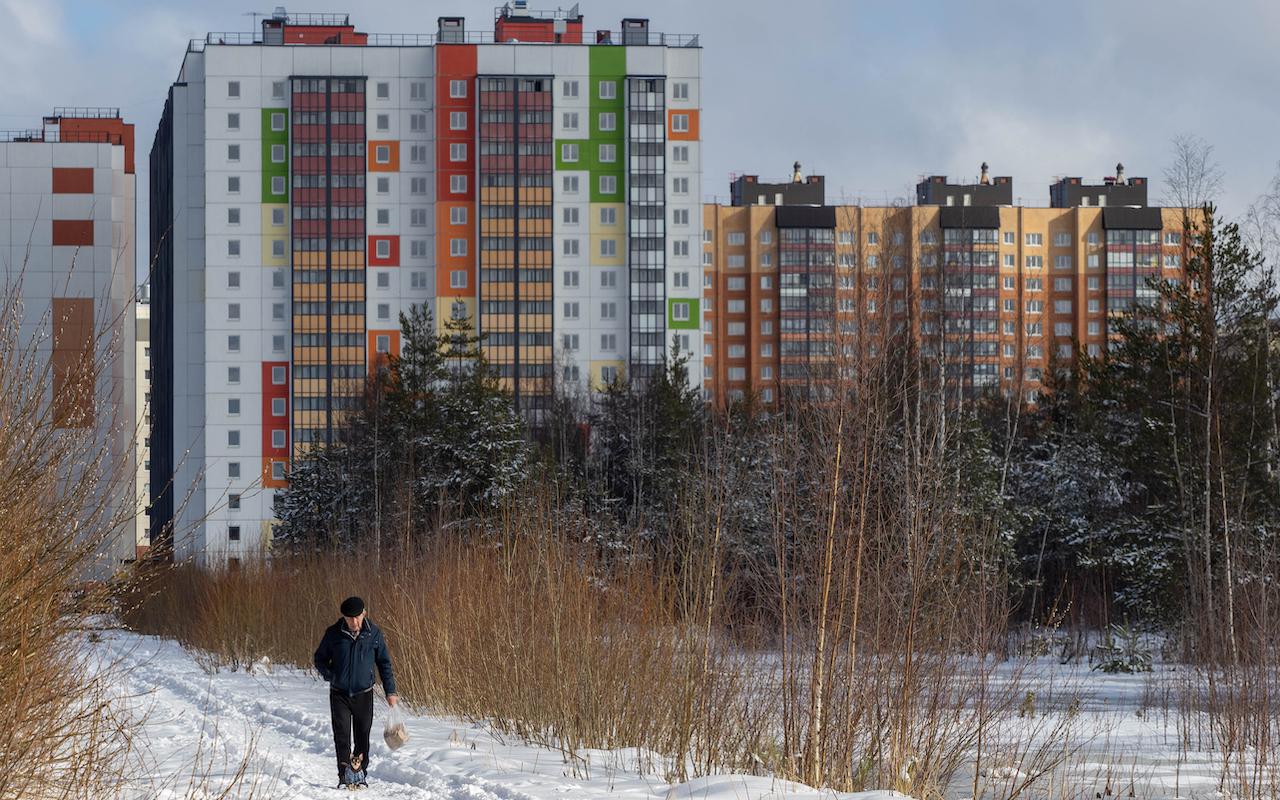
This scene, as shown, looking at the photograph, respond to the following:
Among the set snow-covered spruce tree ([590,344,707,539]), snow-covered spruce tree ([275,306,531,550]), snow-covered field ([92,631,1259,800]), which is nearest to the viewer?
snow-covered field ([92,631,1259,800])

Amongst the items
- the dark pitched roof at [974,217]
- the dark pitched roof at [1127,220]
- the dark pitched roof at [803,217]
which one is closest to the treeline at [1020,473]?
the dark pitched roof at [974,217]

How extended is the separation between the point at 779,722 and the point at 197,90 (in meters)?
93.5

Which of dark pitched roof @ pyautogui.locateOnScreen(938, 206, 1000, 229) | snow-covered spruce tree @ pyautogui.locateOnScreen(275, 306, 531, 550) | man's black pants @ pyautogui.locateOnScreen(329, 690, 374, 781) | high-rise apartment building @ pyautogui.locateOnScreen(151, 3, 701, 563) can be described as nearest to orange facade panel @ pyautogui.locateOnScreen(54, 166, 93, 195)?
high-rise apartment building @ pyautogui.locateOnScreen(151, 3, 701, 563)

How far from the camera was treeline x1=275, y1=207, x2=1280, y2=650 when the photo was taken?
1347cm

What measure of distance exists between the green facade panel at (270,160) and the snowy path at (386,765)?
259ft

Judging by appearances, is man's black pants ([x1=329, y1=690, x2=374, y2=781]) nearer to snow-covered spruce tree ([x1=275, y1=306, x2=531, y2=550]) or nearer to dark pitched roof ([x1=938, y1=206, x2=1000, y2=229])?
snow-covered spruce tree ([x1=275, y1=306, x2=531, y2=550])

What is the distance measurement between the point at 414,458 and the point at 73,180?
61650mm

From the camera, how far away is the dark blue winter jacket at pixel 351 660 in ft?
42.5

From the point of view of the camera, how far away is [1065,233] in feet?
405

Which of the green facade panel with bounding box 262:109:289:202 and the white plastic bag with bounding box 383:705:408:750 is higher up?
the green facade panel with bounding box 262:109:289:202

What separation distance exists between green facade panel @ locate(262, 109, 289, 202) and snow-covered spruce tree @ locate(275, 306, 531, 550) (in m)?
31.1

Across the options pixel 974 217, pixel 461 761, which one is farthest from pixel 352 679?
pixel 974 217

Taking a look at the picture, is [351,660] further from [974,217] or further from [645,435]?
[974,217]

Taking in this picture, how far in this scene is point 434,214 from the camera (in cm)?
9800
